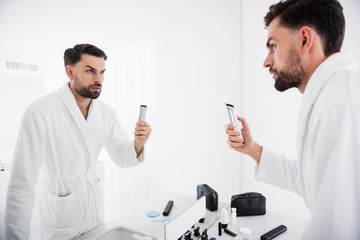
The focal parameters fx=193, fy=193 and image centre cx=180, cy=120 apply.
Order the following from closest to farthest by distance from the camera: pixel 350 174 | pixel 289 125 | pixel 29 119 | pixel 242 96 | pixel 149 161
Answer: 1. pixel 350 174
2. pixel 29 119
3. pixel 289 125
4. pixel 242 96
5. pixel 149 161

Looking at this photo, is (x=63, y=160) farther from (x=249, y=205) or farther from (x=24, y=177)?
(x=249, y=205)

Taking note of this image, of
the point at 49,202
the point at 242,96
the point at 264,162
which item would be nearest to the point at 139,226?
the point at 49,202

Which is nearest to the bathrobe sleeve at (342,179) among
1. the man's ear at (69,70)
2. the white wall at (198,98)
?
the man's ear at (69,70)

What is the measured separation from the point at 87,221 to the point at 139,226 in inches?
10.6

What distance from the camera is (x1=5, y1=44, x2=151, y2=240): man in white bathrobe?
80 cm

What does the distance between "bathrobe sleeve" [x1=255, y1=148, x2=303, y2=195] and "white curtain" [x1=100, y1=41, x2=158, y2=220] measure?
3.45ft

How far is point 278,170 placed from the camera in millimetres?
895

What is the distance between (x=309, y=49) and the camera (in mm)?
628

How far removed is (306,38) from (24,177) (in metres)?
1.19

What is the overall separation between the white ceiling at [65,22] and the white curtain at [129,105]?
0.76ft

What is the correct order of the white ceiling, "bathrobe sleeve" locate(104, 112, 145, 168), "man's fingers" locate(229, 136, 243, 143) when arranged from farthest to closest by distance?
1. "bathrobe sleeve" locate(104, 112, 145, 168)
2. "man's fingers" locate(229, 136, 243, 143)
3. the white ceiling

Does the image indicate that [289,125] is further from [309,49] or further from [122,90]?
[122,90]

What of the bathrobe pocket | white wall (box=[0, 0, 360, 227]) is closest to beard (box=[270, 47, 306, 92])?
white wall (box=[0, 0, 360, 227])

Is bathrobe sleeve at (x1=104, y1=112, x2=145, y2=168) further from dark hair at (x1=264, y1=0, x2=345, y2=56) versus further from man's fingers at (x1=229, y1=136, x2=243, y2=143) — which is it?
dark hair at (x1=264, y1=0, x2=345, y2=56)
